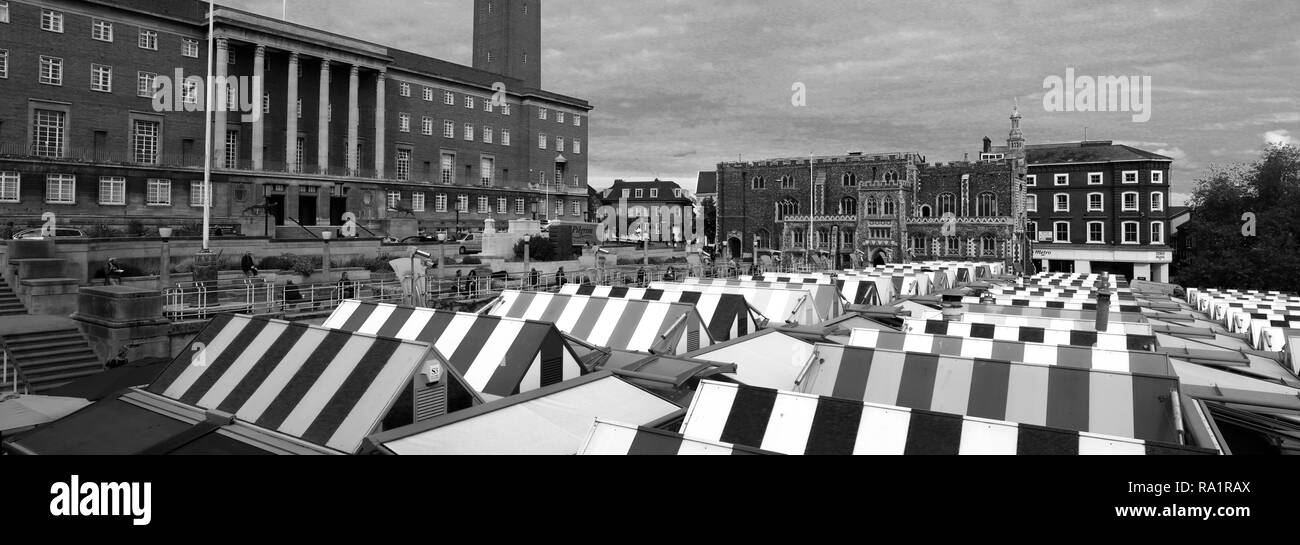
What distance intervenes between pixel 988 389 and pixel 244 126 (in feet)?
194

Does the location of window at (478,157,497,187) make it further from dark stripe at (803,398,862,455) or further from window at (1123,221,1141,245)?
dark stripe at (803,398,862,455)

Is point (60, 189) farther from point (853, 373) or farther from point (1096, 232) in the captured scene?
→ point (1096, 232)

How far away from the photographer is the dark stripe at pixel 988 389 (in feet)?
29.3

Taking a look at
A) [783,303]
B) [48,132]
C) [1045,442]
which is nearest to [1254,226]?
[783,303]

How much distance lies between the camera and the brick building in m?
44.6

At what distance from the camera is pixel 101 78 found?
47281mm

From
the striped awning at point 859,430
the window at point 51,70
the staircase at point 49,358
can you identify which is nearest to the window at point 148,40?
the window at point 51,70

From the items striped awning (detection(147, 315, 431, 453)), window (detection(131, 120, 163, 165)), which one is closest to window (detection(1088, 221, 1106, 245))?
striped awning (detection(147, 315, 431, 453))

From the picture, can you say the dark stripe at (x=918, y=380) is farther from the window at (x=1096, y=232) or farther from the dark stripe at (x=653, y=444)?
the window at (x=1096, y=232)
